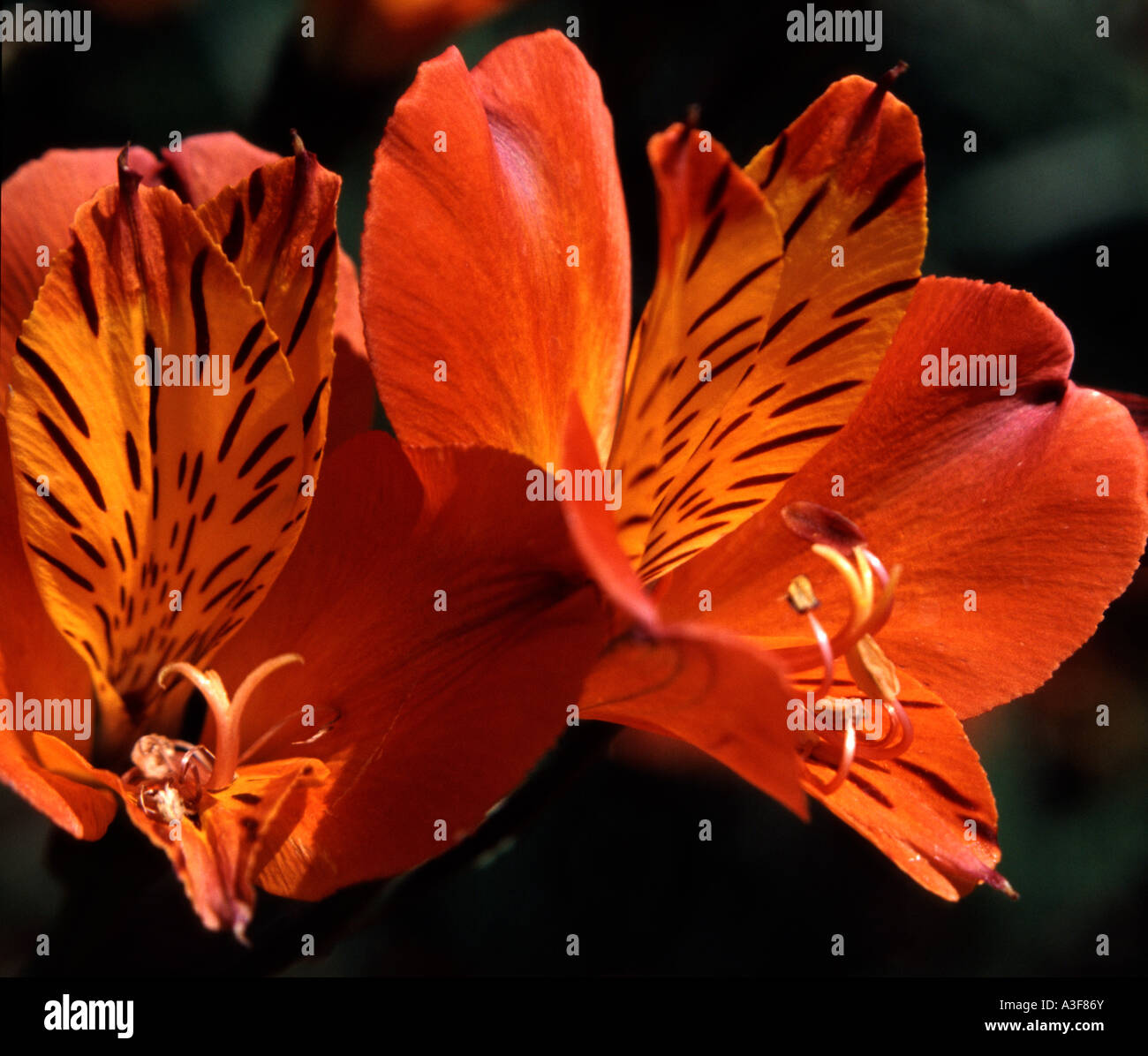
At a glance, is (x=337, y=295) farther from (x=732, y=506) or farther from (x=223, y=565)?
(x=732, y=506)

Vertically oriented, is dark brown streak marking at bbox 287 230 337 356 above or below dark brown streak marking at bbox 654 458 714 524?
above

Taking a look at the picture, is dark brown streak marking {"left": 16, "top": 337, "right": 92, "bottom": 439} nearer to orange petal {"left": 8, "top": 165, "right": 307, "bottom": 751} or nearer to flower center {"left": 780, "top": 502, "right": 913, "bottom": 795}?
orange petal {"left": 8, "top": 165, "right": 307, "bottom": 751}

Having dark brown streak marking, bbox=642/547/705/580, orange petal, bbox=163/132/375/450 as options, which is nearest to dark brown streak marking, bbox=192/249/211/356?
orange petal, bbox=163/132/375/450

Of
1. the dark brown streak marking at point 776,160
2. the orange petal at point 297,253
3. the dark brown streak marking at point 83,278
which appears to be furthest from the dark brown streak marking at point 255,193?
the dark brown streak marking at point 776,160

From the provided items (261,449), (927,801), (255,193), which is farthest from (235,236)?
(927,801)

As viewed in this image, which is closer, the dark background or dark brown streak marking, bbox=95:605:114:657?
dark brown streak marking, bbox=95:605:114:657
